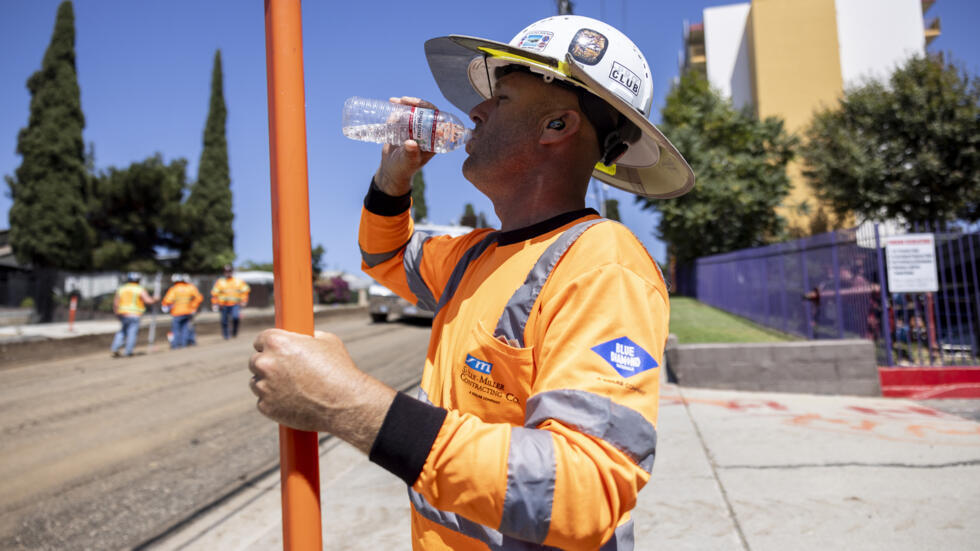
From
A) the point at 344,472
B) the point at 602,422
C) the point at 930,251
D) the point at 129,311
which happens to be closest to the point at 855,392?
the point at 930,251

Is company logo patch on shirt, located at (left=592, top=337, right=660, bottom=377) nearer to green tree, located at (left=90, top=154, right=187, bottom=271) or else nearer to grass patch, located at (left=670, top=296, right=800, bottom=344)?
grass patch, located at (left=670, top=296, right=800, bottom=344)

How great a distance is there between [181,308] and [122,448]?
905cm

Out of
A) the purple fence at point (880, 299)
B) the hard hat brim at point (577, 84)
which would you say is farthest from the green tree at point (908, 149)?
the hard hat brim at point (577, 84)

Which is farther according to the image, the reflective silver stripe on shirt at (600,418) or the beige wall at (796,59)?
the beige wall at (796,59)

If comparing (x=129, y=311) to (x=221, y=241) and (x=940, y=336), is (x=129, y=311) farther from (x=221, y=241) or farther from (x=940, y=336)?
(x=221, y=241)

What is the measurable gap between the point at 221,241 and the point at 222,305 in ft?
68.5

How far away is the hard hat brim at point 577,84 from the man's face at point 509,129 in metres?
0.07

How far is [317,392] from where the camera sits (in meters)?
1.00

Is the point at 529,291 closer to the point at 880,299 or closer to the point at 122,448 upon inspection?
the point at 122,448

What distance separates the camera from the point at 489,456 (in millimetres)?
941

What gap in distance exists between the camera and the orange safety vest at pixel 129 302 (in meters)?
12.5

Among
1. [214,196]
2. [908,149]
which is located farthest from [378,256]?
[214,196]

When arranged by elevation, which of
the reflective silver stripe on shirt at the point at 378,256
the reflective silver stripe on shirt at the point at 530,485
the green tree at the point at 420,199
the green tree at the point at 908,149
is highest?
the green tree at the point at 420,199

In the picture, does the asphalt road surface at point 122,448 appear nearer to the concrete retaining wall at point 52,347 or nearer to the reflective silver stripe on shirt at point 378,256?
the concrete retaining wall at point 52,347
